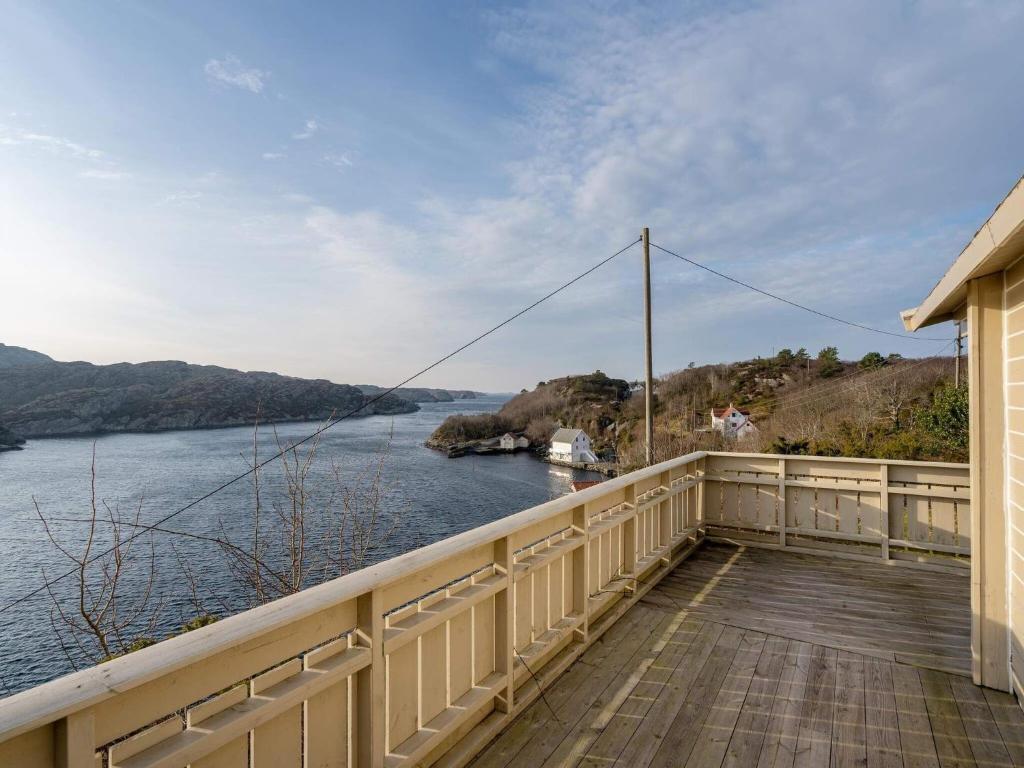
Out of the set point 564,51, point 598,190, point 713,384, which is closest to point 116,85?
point 564,51

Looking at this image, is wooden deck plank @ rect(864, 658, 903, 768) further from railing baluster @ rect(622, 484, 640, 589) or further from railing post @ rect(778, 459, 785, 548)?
railing post @ rect(778, 459, 785, 548)

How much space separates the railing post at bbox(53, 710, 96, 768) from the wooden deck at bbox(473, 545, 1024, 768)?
5.15ft

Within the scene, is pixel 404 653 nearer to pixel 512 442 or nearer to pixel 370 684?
pixel 370 684

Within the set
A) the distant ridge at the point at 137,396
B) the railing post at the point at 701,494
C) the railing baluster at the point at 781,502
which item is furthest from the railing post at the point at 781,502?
the distant ridge at the point at 137,396

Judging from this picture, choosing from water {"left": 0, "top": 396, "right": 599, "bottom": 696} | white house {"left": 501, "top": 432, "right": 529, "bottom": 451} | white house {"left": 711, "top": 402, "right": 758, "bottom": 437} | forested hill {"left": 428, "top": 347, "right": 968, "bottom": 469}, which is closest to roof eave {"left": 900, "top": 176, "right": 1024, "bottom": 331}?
water {"left": 0, "top": 396, "right": 599, "bottom": 696}

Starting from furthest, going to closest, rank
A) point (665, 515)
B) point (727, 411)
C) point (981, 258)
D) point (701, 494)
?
point (727, 411)
point (701, 494)
point (665, 515)
point (981, 258)

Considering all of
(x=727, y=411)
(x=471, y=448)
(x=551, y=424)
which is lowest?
(x=471, y=448)

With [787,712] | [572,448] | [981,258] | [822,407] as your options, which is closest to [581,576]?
[787,712]

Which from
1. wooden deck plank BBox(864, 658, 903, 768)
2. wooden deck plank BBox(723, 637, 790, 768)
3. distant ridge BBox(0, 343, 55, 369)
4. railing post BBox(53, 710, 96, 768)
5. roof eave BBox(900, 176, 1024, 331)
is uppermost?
distant ridge BBox(0, 343, 55, 369)

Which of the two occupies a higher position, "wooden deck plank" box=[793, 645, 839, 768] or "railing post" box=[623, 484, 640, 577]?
"railing post" box=[623, 484, 640, 577]

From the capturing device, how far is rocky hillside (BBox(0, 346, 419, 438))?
74.4 ft

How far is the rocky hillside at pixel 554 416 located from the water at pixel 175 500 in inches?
275

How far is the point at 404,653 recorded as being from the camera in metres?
1.90

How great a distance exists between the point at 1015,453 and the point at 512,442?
44263 mm
